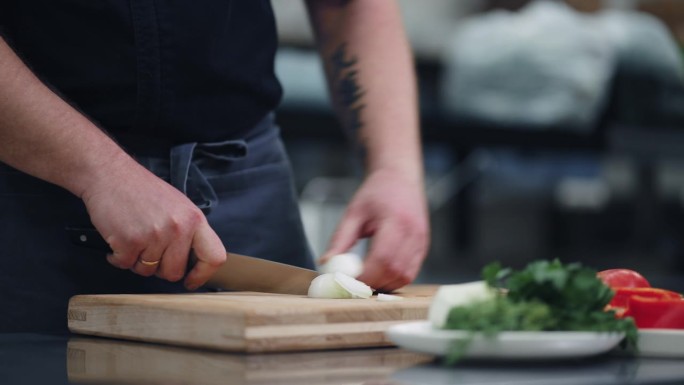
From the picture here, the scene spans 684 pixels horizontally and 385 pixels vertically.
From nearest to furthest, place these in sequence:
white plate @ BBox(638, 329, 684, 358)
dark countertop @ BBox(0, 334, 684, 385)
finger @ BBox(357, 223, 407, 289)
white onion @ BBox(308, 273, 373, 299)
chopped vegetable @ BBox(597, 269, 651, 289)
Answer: dark countertop @ BBox(0, 334, 684, 385) → white plate @ BBox(638, 329, 684, 358) → chopped vegetable @ BBox(597, 269, 651, 289) → white onion @ BBox(308, 273, 373, 299) → finger @ BBox(357, 223, 407, 289)

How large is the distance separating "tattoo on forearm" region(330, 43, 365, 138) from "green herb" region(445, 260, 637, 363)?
2.60ft

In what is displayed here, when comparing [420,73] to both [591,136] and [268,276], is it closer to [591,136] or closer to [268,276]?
[591,136]

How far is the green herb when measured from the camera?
771mm

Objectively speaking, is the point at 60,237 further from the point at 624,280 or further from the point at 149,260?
the point at 624,280

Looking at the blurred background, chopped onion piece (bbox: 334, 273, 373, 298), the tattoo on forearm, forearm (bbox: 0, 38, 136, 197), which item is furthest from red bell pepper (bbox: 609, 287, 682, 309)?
the blurred background

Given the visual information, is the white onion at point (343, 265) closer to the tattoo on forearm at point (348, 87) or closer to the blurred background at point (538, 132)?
the tattoo on forearm at point (348, 87)

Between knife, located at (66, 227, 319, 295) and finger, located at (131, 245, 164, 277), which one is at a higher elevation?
finger, located at (131, 245, 164, 277)

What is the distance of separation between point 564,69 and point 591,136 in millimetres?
291

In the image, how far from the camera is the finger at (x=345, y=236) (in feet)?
4.28

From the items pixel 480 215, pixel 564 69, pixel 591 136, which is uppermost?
pixel 564 69

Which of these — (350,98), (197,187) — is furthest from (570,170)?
(197,187)

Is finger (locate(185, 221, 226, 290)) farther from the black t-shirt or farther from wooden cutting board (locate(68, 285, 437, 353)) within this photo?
the black t-shirt

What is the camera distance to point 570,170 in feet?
12.6

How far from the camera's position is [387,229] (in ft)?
4.38
